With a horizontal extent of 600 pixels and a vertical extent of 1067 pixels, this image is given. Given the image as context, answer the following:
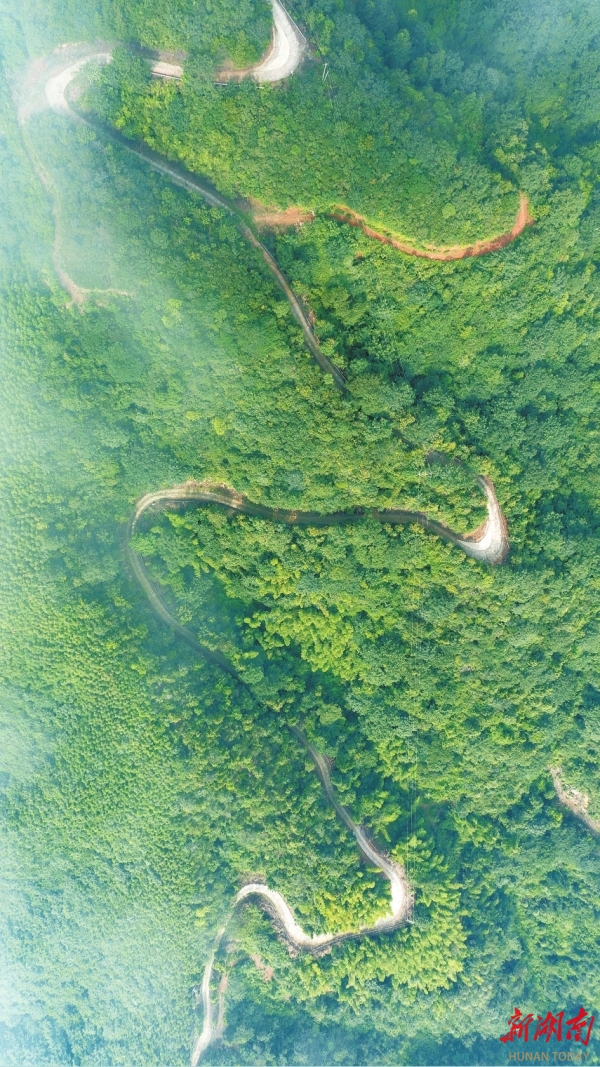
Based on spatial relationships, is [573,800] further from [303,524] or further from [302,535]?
[303,524]

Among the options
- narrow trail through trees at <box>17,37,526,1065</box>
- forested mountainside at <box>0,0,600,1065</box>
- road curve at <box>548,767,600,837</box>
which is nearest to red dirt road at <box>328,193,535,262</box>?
forested mountainside at <box>0,0,600,1065</box>

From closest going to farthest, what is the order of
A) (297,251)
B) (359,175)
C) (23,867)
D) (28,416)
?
(359,175) → (297,251) → (28,416) → (23,867)

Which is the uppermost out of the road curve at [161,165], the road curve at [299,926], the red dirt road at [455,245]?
the red dirt road at [455,245]

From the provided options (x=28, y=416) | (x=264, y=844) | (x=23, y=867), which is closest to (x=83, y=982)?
(x=23, y=867)

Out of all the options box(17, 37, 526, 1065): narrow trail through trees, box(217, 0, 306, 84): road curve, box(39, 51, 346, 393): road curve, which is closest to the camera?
box(217, 0, 306, 84): road curve

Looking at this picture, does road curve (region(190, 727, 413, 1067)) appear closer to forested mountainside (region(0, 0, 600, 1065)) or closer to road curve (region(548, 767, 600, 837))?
forested mountainside (region(0, 0, 600, 1065))

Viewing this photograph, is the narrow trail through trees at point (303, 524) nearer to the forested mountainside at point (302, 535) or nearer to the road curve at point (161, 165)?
the forested mountainside at point (302, 535)


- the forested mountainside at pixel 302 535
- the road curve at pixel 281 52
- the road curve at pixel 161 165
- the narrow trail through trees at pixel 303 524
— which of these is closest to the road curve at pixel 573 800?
the forested mountainside at pixel 302 535

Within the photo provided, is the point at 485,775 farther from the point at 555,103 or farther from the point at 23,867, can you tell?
the point at 555,103

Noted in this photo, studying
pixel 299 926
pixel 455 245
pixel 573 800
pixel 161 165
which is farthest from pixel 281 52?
pixel 299 926
